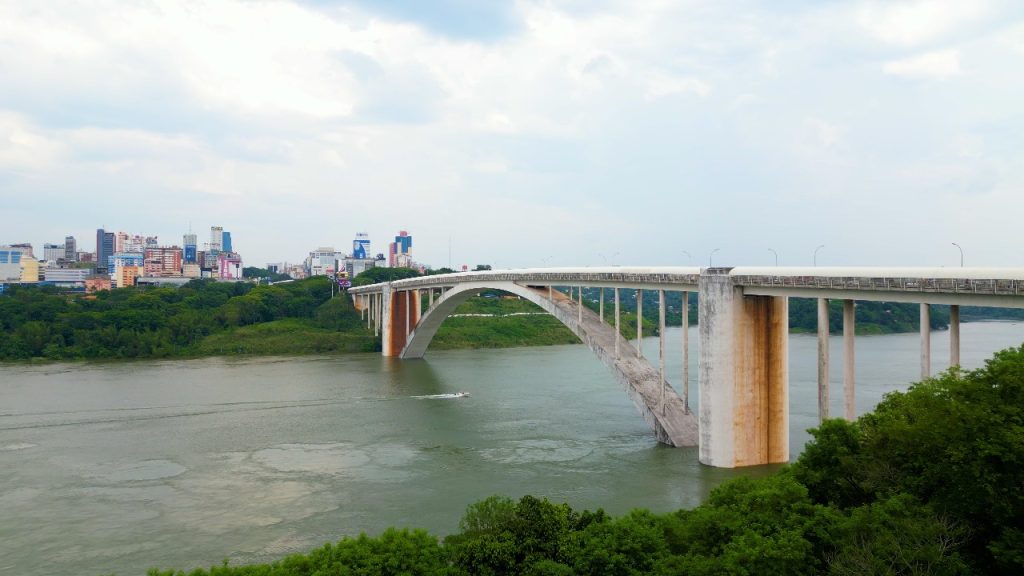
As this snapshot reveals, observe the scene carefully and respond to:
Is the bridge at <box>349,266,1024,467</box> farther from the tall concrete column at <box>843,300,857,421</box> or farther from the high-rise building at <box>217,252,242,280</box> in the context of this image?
the high-rise building at <box>217,252,242,280</box>

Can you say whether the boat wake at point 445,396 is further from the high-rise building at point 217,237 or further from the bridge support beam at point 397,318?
the high-rise building at point 217,237

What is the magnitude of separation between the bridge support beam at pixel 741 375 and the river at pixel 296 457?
2.42ft

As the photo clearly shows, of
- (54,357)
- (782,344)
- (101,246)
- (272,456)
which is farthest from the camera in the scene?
(101,246)

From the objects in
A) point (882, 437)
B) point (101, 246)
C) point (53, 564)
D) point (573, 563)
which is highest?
point (101, 246)

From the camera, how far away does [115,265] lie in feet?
391

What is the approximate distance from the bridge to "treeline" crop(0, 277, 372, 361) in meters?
37.1

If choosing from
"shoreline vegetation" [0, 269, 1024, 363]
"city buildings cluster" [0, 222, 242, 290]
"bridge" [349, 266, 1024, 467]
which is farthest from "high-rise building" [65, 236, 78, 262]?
"bridge" [349, 266, 1024, 467]

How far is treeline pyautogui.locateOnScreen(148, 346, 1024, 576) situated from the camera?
936cm

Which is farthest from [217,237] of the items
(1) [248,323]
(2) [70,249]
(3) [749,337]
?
(3) [749,337]

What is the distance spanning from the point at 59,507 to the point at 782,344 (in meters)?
18.1

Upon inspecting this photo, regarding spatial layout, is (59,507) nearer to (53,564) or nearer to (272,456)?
(53,564)

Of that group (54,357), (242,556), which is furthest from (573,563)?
(54,357)

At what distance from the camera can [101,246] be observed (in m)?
152

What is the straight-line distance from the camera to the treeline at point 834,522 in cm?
936
